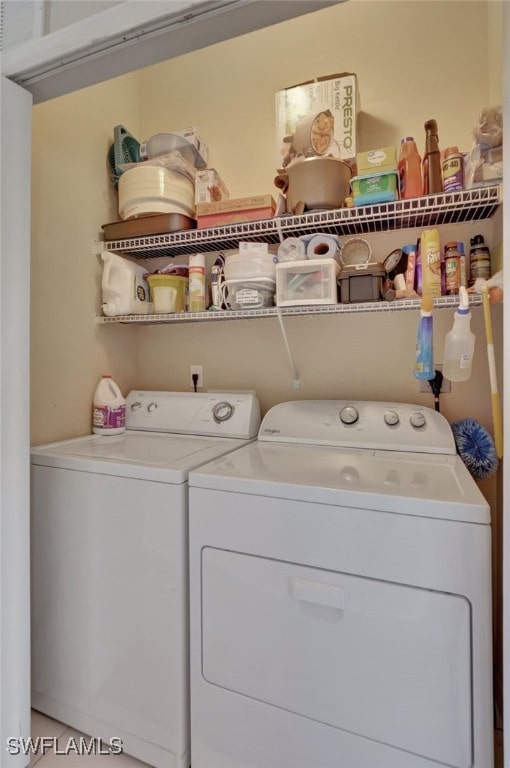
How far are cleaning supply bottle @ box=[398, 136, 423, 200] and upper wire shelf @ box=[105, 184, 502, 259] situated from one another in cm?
5

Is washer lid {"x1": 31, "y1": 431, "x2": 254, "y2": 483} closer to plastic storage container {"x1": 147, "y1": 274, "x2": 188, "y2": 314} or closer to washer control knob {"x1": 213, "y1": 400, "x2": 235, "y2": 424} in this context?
washer control knob {"x1": 213, "y1": 400, "x2": 235, "y2": 424}

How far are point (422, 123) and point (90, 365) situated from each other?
187cm

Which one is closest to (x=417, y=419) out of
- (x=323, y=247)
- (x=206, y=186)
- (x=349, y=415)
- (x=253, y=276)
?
(x=349, y=415)

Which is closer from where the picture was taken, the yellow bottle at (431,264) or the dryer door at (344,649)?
the dryer door at (344,649)

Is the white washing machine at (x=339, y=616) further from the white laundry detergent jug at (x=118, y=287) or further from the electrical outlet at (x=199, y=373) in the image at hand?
the white laundry detergent jug at (x=118, y=287)

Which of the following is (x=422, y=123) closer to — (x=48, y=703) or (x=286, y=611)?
(x=286, y=611)

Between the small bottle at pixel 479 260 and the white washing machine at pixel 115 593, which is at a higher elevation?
the small bottle at pixel 479 260

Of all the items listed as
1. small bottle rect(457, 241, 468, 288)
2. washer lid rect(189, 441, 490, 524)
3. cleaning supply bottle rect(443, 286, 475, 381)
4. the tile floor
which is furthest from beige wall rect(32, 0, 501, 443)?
the tile floor

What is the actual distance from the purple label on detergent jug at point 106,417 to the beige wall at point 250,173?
0.06 metres

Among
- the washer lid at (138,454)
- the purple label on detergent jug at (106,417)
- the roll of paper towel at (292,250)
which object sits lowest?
the washer lid at (138,454)

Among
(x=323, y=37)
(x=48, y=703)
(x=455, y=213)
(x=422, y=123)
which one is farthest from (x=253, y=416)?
(x=323, y=37)

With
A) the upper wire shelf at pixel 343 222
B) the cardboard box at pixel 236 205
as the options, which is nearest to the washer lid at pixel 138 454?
the upper wire shelf at pixel 343 222

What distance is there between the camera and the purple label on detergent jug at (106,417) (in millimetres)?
1829

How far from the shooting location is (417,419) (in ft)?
4.80
